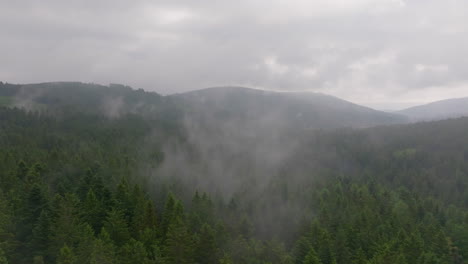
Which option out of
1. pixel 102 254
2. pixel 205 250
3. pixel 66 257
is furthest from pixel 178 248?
pixel 66 257

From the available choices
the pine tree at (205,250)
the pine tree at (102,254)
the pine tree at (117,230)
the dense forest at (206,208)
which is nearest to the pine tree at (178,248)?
the dense forest at (206,208)

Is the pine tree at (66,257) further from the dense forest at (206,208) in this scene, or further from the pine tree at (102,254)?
the pine tree at (102,254)

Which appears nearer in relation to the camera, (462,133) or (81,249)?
(81,249)

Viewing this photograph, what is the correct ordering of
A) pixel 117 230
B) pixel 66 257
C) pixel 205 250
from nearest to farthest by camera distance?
pixel 66 257 → pixel 117 230 → pixel 205 250

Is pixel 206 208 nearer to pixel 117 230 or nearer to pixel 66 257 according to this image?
pixel 117 230

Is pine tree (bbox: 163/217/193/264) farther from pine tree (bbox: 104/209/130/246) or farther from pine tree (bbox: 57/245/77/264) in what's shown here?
pine tree (bbox: 57/245/77/264)

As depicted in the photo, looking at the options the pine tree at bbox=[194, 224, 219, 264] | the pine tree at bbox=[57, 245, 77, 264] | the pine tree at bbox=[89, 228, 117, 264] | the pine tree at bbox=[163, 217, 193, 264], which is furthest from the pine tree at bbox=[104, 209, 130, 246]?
the pine tree at bbox=[57, 245, 77, 264]

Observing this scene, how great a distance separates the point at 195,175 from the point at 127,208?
69901 millimetres

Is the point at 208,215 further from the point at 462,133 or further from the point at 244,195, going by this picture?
the point at 462,133

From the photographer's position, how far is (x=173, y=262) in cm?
3155

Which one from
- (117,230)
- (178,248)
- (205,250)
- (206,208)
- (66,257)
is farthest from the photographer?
(206,208)

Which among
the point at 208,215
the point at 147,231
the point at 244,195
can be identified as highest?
the point at 147,231

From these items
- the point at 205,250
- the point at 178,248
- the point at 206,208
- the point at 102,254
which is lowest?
the point at 206,208

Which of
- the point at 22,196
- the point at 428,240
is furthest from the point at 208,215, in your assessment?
the point at 428,240
